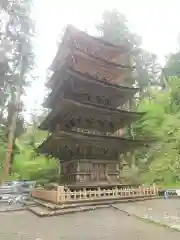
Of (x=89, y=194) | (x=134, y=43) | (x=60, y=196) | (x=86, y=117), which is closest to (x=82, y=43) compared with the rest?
(x=86, y=117)

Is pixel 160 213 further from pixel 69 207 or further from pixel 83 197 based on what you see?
pixel 83 197

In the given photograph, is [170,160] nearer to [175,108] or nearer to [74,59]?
[175,108]

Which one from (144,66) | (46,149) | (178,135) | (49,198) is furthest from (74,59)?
(144,66)

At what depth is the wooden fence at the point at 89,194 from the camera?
11.8 meters

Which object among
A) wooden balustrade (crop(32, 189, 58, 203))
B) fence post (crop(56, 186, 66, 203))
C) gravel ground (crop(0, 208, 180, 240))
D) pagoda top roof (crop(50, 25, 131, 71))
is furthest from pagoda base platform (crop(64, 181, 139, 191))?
pagoda top roof (crop(50, 25, 131, 71))

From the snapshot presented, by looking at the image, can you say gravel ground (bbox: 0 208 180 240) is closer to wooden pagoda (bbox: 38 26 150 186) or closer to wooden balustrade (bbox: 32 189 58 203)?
wooden balustrade (bbox: 32 189 58 203)

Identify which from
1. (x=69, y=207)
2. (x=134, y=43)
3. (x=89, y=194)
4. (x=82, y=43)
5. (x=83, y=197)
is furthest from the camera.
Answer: (x=134, y=43)

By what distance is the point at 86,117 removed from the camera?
15500 millimetres

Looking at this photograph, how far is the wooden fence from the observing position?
11.8 m

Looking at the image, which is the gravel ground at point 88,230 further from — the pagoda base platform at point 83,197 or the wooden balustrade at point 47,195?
the wooden balustrade at point 47,195

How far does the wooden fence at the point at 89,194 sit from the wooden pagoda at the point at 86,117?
1.40 m

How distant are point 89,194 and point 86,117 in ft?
16.1

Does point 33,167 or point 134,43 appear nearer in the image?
point 33,167

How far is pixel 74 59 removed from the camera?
17.1 metres
